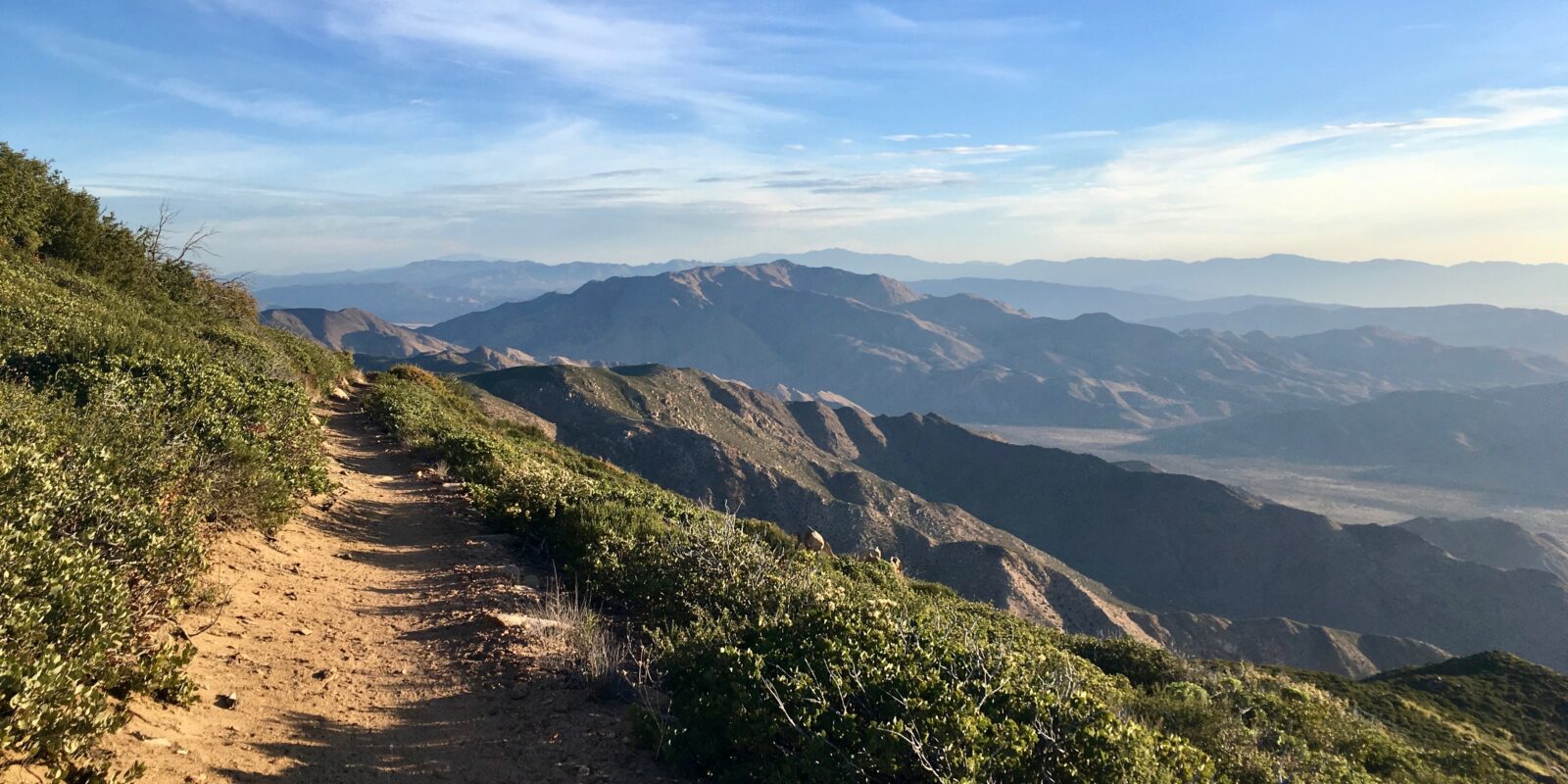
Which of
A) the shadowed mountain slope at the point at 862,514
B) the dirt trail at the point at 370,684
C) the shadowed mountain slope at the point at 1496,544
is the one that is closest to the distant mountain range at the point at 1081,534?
the shadowed mountain slope at the point at 862,514

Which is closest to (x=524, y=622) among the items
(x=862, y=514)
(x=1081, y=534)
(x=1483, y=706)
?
(x=1483, y=706)

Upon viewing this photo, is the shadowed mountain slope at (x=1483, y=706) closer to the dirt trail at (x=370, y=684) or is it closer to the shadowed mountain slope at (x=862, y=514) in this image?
the dirt trail at (x=370, y=684)

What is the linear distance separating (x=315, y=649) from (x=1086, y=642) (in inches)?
584

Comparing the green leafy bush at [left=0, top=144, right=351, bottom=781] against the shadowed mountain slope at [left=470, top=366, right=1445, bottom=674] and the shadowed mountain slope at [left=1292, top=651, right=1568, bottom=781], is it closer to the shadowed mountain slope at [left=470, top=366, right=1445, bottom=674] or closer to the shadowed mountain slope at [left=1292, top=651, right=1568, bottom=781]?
the shadowed mountain slope at [left=1292, top=651, right=1568, bottom=781]

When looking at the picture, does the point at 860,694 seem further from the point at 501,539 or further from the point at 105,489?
the point at 501,539

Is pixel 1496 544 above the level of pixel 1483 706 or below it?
below

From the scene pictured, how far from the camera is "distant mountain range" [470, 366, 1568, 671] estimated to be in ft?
237

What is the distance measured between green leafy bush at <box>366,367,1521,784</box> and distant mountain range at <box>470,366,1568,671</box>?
4983cm

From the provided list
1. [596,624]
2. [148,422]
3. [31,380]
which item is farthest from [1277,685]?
[31,380]

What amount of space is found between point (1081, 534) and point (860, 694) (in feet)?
390

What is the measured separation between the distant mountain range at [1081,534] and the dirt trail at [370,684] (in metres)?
50.2

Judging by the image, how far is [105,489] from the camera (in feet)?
17.3

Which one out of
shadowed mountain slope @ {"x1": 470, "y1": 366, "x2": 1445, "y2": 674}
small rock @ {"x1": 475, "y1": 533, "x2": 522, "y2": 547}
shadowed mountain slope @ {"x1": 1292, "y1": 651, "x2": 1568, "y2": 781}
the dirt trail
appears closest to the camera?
the dirt trail

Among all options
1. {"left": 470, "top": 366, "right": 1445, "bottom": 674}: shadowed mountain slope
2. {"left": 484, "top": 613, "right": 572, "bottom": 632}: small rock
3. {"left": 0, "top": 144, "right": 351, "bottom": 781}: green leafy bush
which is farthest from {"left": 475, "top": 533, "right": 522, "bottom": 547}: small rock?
{"left": 470, "top": 366, "right": 1445, "bottom": 674}: shadowed mountain slope
